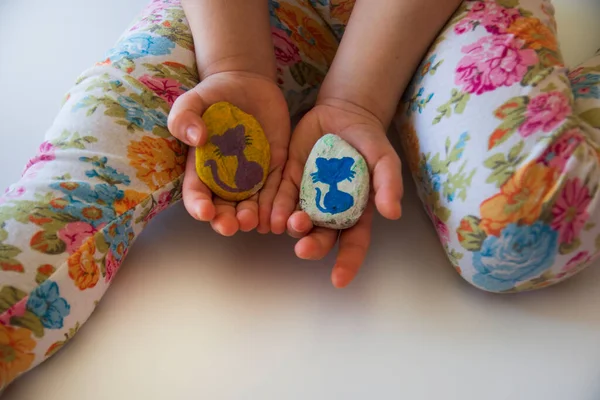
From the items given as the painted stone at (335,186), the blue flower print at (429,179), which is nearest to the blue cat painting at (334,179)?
the painted stone at (335,186)

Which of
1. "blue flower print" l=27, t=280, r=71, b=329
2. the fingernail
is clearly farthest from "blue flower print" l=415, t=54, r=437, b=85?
"blue flower print" l=27, t=280, r=71, b=329

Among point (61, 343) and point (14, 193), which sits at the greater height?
point (14, 193)

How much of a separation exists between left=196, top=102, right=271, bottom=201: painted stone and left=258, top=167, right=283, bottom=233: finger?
0.03ft

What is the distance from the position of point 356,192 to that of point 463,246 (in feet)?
0.44

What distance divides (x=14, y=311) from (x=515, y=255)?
1.68 ft

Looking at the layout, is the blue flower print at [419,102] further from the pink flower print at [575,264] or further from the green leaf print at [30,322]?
the green leaf print at [30,322]

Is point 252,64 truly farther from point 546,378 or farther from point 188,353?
point 546,378

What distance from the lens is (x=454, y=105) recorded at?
655 millimetres

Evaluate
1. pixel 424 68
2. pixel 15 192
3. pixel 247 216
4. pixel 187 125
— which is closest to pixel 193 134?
pixel 187 125

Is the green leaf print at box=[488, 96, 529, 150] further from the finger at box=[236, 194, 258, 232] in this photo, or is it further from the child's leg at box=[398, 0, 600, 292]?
the finger at box=[236, 194, 258, 232]

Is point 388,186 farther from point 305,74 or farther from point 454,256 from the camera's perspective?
point 305,74

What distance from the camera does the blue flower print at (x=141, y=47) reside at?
29.8 inches

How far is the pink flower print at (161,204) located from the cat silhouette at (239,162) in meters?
0.08

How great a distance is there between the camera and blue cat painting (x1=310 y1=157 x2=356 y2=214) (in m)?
0.62
